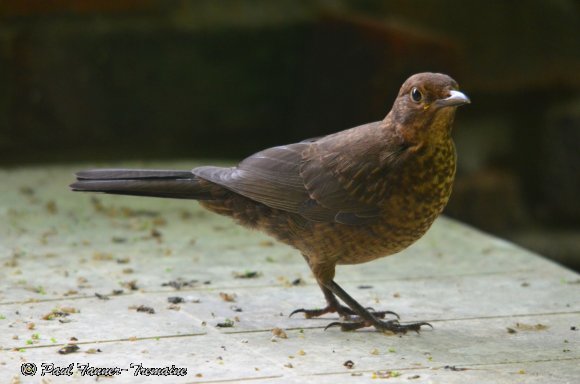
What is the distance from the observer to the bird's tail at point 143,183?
4.54m

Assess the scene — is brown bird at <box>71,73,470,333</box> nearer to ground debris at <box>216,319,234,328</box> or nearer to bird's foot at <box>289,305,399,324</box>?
bird's foot at <box>289,305,399,324</box>

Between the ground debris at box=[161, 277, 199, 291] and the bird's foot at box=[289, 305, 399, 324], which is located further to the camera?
the ground debris at box=[161, 277, 199, 291]

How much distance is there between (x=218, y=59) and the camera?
8.14 m

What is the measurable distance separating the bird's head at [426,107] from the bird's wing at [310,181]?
0.20m

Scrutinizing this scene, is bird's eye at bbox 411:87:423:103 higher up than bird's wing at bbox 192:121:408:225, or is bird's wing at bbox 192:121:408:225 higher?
bird's eye at bbox 411:87:423:103

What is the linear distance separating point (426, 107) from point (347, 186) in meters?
0.48

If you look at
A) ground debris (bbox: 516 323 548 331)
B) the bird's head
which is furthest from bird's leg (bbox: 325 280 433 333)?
the bird's head

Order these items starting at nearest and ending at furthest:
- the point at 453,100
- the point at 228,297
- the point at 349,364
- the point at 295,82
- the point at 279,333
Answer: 1. the point at 349,364
2. the point at 453,100
3. the point at 279,333
4. the point at 228,297
5. the point at 295,82

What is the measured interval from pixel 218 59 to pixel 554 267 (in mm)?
3641

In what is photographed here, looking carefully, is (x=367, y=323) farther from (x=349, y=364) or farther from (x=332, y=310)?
(x=349, y=364)

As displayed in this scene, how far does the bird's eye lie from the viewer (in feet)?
13.9

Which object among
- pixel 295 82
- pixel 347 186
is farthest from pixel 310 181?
pixel 295 82

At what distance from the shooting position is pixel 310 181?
4555 mm

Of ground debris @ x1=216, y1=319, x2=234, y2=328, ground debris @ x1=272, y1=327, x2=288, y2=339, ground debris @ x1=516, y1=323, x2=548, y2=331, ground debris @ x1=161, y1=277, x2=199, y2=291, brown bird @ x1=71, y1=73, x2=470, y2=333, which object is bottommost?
ground debris @ x1=516, y1=323, x2=548, y2=331
